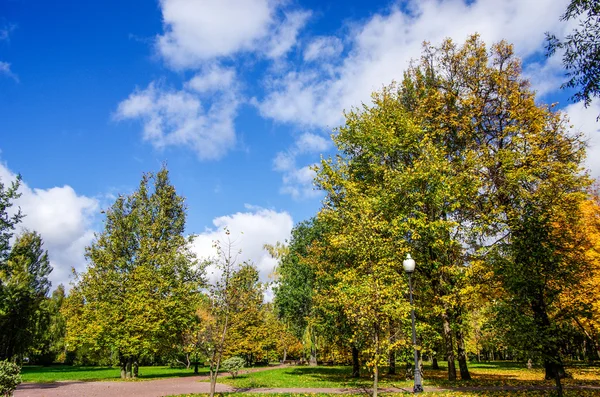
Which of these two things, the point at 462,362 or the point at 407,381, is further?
the point at 407,381

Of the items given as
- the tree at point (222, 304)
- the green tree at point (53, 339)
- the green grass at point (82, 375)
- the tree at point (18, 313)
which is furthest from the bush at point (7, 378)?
the green tree at point (53, 339)

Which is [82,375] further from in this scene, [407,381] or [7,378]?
[407,381]

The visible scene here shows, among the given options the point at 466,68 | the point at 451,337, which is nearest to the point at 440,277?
the point at 451,337

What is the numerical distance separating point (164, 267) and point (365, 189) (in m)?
17.6

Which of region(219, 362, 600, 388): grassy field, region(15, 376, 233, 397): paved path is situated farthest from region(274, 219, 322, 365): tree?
region(15, 376, 233, 397): paved path

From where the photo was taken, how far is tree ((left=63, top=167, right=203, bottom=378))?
25.4 m

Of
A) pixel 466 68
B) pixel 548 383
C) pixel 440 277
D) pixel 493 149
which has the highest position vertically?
pixel 466 68

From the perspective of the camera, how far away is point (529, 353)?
10961mm

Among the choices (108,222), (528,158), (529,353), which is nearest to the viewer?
(529,353)

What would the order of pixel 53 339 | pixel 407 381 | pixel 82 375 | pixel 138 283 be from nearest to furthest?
1. pixel 407 381
2. pixel 138 283
3. pixel 82 375
4. pixel 53 339

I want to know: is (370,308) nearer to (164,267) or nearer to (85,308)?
(164,267)

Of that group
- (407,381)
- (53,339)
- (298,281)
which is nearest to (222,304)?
(407,381)

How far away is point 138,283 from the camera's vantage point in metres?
27.5

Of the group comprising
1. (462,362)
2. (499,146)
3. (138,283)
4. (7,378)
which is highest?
(499,146)
